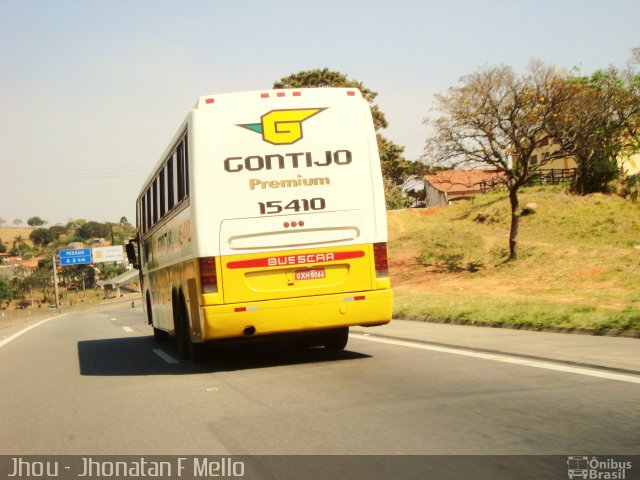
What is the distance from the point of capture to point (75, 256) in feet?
353

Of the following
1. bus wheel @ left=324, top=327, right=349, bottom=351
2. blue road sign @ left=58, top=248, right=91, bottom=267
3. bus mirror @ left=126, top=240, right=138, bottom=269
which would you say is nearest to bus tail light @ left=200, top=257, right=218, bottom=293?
bus wheel @ left=324, top=327, right=349, bottom=351

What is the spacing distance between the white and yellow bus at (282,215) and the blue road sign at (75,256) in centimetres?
10003

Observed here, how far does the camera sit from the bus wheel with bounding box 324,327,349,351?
1278 cm

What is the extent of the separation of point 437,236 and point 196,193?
3607 cm

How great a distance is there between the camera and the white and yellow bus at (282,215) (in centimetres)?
1067

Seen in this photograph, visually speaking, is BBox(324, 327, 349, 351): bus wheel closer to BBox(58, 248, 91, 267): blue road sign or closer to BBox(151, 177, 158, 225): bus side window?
BBox(151, 177, 158, 225): bus side window

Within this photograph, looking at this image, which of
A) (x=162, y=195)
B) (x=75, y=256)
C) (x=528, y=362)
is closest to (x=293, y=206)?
(x=528, y=362)

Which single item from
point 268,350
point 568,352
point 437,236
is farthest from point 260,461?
point 437,236

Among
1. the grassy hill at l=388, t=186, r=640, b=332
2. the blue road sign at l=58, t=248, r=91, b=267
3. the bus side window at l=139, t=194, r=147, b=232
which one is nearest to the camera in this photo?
the bus side window at l=139, t=194, r=147, b=232

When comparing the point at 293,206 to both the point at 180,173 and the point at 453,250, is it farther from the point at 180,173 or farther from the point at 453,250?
the point at 453,250

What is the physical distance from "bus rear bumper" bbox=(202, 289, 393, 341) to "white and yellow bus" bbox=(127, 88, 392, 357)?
13mm

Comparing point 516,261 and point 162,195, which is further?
point 516,261

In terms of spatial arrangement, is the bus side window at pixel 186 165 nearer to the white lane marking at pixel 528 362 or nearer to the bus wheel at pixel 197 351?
the bus wheel at pixel 197 351

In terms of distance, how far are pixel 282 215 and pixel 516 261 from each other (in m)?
28.0
